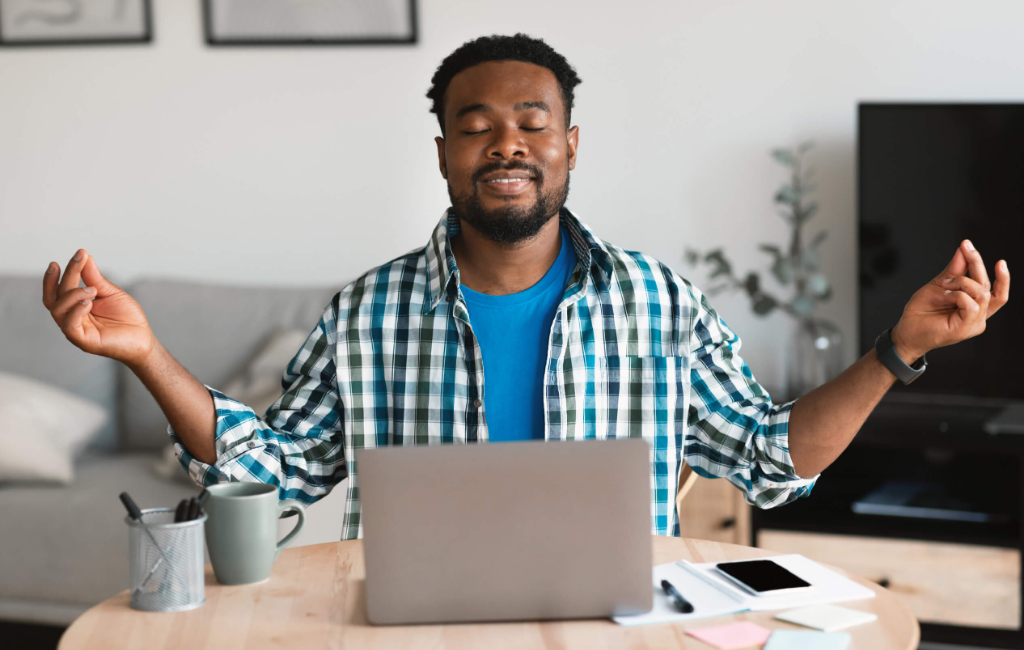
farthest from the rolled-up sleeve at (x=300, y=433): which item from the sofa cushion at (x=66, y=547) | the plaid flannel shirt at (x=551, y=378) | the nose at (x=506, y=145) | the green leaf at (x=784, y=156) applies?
the green leaf at (x=784, y=156)

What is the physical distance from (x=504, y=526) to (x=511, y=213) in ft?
1.99

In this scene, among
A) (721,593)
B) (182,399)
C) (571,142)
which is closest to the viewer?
(721,593)

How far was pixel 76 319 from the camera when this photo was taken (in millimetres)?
975

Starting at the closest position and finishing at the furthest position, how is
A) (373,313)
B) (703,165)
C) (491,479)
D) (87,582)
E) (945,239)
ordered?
1. (491,479)
2. (373,313)
3. (87,582)
4. (945,239)
5. (703,165)

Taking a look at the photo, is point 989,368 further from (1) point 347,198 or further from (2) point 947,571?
(1) point 347,198

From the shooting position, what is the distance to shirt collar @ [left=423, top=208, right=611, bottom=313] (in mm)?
1329

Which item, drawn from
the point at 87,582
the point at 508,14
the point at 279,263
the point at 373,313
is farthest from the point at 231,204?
the point at 373,313

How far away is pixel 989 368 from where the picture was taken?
2307mm

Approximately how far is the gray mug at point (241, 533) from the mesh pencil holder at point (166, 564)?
0.12 ft

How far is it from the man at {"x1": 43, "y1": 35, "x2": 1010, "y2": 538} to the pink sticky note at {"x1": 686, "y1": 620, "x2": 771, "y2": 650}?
1.47ft

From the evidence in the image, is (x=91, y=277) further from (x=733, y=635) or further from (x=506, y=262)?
(x=733, y=635)

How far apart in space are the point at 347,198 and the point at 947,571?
6.15 ft

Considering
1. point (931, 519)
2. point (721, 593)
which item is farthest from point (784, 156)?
point (721, 593)

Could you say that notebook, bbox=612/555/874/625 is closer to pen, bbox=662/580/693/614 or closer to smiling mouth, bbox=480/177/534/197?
pen, bbox=662/580/693/614
